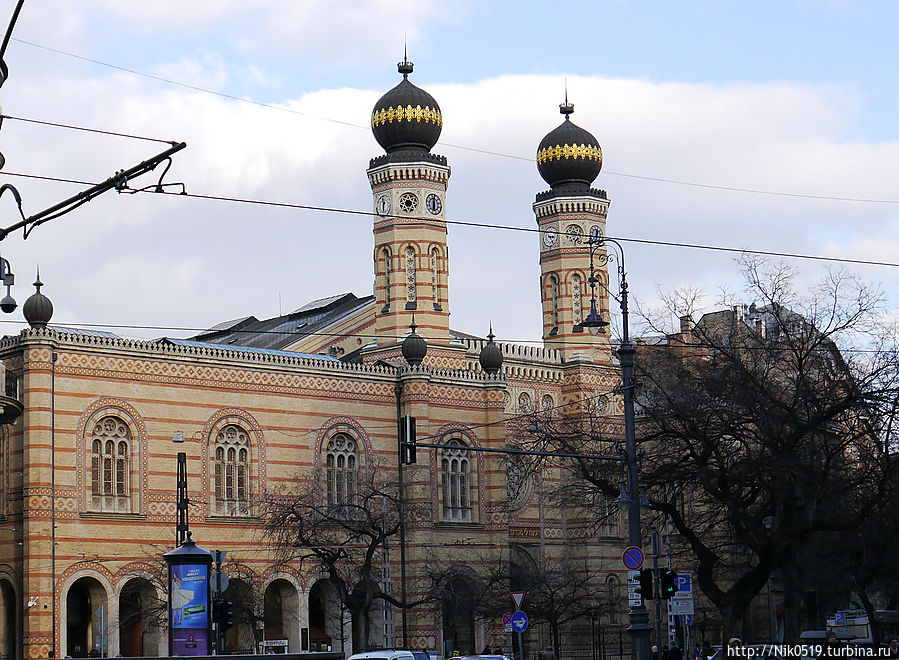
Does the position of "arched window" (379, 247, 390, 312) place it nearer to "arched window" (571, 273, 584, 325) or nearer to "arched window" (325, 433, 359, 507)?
"arched window" (325, 433, 359, 507)

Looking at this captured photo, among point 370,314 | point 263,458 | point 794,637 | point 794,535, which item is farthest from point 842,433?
point 370,314

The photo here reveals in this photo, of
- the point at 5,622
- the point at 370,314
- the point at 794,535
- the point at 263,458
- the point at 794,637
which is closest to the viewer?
the point at 794,535

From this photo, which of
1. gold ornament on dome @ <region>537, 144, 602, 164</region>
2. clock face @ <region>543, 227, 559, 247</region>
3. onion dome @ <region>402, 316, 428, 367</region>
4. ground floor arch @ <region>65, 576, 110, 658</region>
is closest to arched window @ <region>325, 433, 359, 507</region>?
onion dome @ <region>402, 316, 428, 367</region>

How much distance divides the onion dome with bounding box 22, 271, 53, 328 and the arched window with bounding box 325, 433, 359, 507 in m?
10.2

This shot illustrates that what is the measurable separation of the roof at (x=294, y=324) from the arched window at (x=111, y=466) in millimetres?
16960

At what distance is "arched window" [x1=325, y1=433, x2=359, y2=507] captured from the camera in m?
48.2

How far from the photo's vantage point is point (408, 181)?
5503 cm

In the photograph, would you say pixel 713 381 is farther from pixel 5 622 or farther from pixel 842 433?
pixel 5 622

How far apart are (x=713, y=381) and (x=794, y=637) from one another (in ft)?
24.0

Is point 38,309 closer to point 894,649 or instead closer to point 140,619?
point 140,619

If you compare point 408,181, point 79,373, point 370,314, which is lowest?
point 79,373

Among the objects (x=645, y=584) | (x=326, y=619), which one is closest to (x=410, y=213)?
(x=326, y=619)

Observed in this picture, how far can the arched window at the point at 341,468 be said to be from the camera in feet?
158

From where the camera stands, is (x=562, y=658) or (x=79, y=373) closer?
(x=79, y=373)
